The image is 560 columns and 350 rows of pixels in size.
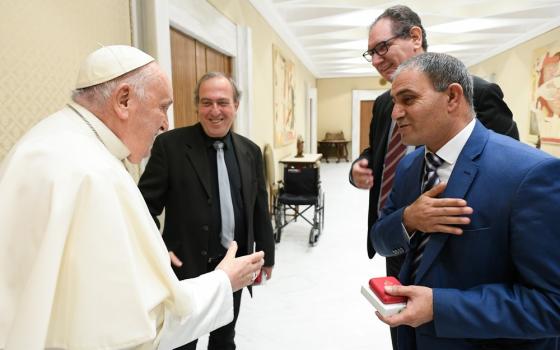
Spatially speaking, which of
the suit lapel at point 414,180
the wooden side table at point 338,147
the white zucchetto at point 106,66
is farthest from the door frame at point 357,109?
the white zucchetto at point 106,66

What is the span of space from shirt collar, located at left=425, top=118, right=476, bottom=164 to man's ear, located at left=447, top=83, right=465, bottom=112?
8 centimetres

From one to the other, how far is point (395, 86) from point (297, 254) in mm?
3515

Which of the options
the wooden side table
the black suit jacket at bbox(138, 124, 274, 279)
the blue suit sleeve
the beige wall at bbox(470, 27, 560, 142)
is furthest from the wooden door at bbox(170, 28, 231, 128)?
the wooden side table

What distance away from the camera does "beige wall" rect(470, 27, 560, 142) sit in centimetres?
719

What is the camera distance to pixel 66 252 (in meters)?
0.83

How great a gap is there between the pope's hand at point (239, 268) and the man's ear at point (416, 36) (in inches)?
49.5

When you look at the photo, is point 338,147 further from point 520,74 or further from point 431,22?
point 431,22

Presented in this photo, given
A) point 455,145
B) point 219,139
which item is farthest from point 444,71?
point 219,139

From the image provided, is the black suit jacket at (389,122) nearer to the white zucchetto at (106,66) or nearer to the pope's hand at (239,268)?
the pope's hand at (239,268)

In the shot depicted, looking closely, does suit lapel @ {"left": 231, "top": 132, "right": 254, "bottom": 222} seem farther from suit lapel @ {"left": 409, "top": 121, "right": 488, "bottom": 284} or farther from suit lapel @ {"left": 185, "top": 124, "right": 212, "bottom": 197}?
suit lapel @ {"left": 409, "top": 121, "right": 488, "bottom": 284}

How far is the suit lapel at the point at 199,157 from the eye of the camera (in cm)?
187

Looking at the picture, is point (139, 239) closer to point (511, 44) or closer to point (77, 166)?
point (77, 166)

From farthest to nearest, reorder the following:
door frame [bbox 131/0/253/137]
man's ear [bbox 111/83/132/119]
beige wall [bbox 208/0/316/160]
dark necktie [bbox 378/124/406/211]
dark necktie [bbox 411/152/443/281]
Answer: beige wall [bbox 208/0/316/160]
door frame [bbox 131/0/253/137]
dark necktie [bbox 378/124/406/211]
dark necktie [bbox 411/152/443/281]
man's ear [bbox 111/83/132/119]

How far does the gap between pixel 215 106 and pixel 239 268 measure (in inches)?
38.2
